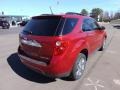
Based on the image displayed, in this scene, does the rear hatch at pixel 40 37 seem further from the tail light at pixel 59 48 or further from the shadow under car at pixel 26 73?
the shadow under car at pixel 26 73

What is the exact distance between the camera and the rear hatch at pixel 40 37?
17.5 ft

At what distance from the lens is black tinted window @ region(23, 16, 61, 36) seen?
18.1ft

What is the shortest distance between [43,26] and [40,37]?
386 millimetres

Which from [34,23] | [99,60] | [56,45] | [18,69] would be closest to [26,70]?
[18,69]

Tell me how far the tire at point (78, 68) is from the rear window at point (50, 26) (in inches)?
33.6

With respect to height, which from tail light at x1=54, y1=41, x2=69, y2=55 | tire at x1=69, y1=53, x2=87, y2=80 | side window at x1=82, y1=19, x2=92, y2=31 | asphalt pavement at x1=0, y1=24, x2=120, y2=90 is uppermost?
side window at x1=82, y1=19, x2=92, y2=31

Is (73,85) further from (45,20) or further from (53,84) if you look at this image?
(45,20)

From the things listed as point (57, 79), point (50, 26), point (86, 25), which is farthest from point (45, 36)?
point (86, 25)

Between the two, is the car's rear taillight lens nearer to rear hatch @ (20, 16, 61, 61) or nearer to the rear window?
rear hatch @ (20, 16, 61, 61)

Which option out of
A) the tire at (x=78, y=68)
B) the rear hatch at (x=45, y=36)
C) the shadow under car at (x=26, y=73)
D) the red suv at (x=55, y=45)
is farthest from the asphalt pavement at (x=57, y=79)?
the rear hatch at (x=45, y=36)

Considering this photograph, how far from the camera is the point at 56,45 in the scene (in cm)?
524

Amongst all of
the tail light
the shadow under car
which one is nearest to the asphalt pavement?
the shadow under car

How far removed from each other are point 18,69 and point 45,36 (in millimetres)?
1963

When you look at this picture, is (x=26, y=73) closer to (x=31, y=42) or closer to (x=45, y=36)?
(x=31, y=42)
